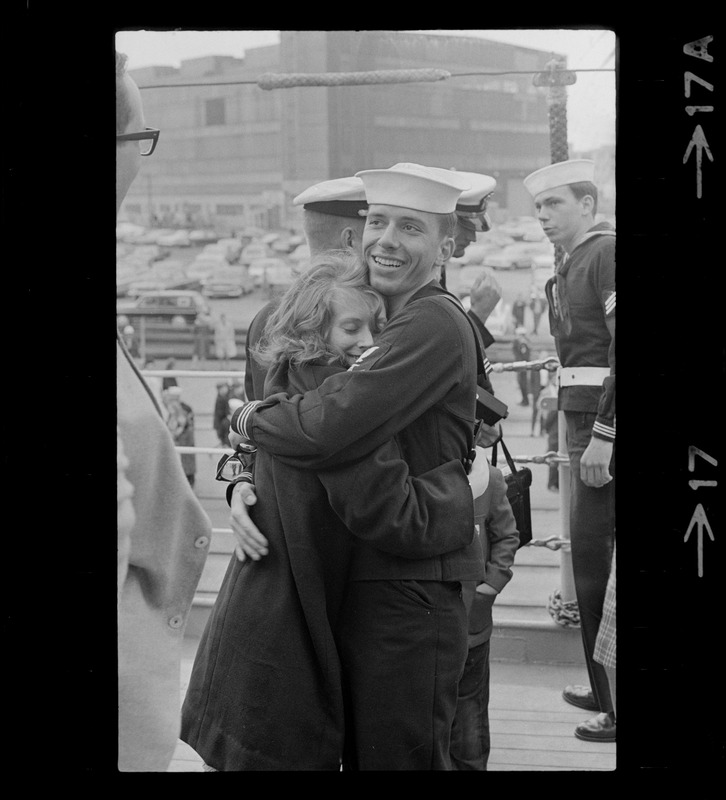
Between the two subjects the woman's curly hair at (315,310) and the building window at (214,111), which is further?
the building window at (214,111)

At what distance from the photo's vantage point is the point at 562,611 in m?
2.98

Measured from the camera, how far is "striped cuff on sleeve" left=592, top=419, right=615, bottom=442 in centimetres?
288

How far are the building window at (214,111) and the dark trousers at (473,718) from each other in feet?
4.80

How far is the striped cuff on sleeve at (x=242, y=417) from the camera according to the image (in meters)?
2.74

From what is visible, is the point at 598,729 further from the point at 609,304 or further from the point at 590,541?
the point at 609,304

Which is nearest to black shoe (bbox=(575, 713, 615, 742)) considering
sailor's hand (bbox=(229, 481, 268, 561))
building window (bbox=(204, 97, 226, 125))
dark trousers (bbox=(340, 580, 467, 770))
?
dark trousers (bbox=(340, 580, 467, 770))

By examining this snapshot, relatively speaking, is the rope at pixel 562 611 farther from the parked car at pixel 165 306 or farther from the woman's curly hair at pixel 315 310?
the parked car at pixel 165 306

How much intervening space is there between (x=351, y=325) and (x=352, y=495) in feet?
1.32
